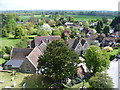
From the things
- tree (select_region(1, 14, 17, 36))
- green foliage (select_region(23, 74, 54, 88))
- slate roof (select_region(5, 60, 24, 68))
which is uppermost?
tree (select_region(1, 14, 17, 36))

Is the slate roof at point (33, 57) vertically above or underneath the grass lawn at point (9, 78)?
above

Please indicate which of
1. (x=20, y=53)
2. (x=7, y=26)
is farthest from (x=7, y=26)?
(x=20, y=53)

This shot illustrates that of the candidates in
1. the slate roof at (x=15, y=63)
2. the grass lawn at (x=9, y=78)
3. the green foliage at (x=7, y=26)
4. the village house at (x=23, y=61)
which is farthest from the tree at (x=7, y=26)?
the grass lawn at (x=9, y=78)

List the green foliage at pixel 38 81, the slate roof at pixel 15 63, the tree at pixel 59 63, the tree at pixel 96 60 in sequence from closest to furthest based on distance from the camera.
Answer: the tree at pixel 59 63 < the green foliage at pixel 38 81 < the tree at pixel 96 60 < the slate roof at pixel 15 63

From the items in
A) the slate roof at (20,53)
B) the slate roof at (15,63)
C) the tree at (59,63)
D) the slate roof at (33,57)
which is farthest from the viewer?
the slate roof at (20,53)

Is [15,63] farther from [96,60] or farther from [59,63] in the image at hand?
[96,60]

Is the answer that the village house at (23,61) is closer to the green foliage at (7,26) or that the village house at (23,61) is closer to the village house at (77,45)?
the village house at (77,45)

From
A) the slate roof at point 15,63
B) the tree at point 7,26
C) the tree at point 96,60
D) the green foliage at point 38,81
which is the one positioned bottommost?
the green foliage at point 38,81

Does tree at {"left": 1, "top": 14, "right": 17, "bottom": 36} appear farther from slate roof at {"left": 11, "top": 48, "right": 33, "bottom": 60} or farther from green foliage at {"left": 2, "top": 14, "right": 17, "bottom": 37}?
slate roof at {"left": 11, "top": 48, "right": 33, "bottom": 60}

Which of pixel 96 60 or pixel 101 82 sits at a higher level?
pixel 96 60

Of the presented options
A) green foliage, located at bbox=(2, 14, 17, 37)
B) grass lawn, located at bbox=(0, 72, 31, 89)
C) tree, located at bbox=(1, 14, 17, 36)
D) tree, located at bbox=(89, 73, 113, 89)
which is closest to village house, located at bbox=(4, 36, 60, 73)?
grass lawn, located at bbox=(0, 72, 31, 89)
